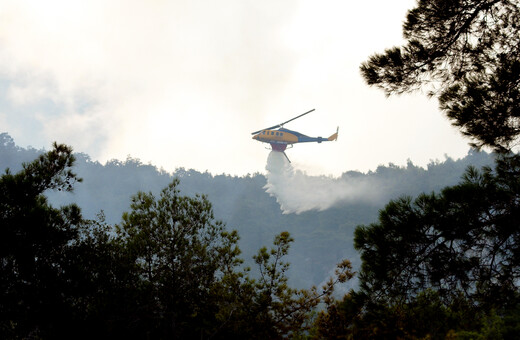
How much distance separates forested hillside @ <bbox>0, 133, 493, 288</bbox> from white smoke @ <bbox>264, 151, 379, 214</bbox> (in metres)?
2.19

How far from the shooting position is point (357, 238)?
23.1 feet

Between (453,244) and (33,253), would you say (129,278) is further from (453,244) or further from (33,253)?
(453,244)

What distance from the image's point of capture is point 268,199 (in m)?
174

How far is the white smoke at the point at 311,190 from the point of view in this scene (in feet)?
518

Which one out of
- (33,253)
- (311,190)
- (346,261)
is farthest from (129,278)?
(311,190)

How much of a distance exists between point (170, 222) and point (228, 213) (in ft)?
511

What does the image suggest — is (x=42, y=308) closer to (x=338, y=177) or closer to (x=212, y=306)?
(x=212, y=306)

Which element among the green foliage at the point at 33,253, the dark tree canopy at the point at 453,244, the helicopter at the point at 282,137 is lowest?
the dark tree canopy at the point at 453,244

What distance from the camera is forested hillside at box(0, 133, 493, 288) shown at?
14325cm

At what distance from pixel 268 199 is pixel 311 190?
57.7ft

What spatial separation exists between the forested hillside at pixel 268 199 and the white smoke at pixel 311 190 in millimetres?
2187

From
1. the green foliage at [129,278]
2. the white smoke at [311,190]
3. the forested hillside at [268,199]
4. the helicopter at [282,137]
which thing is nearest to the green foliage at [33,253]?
the green foliage at [129,278]

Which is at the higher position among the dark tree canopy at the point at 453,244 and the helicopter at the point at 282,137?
the helicopter at the point at 282,137

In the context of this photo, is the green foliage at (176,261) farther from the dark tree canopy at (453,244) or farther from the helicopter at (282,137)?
the helicopter at (282,137)
